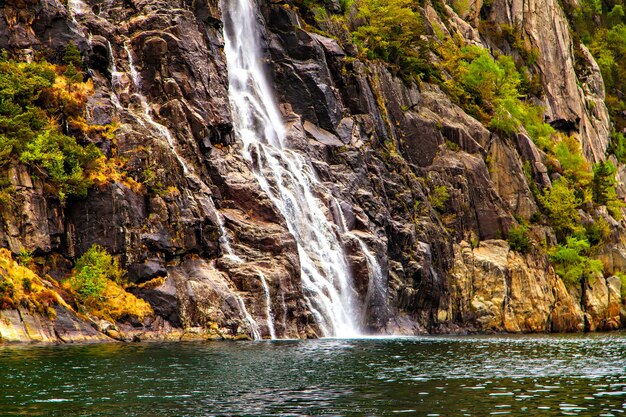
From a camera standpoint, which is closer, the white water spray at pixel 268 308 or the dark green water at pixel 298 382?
the dark green water at pixel 298 382

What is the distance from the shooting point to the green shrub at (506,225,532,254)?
80.7 meters

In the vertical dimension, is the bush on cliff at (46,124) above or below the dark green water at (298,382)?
above

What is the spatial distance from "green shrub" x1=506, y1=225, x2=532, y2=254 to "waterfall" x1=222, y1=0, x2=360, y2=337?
26841mm

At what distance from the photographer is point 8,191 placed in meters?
41.9

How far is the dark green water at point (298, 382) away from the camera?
19906 millimetres

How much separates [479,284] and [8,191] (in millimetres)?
48163

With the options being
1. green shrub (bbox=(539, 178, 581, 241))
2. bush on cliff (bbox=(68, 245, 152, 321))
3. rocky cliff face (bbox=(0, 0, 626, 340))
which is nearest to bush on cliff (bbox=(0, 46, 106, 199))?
rocky cliff face (bbox=(0, 0, 626, 340))

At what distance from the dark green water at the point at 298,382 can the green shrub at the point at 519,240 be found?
4229cm

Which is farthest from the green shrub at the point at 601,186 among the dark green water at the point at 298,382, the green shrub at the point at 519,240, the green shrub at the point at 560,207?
the dark green water at the point at 298,382

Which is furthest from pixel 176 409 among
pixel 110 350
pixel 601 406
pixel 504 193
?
pixel 504 193

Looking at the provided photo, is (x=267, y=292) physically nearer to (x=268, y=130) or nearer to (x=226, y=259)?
(x=226, y=259)

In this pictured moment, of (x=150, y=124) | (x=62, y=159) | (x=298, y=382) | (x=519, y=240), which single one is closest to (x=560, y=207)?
(x=519, y=240)

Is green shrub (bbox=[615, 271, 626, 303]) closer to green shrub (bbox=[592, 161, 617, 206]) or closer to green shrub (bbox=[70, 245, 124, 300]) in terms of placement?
green shrub (bbox=[592, 161, 617, 206])

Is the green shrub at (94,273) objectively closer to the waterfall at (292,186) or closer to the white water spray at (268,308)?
the white water spray at (268,308)
